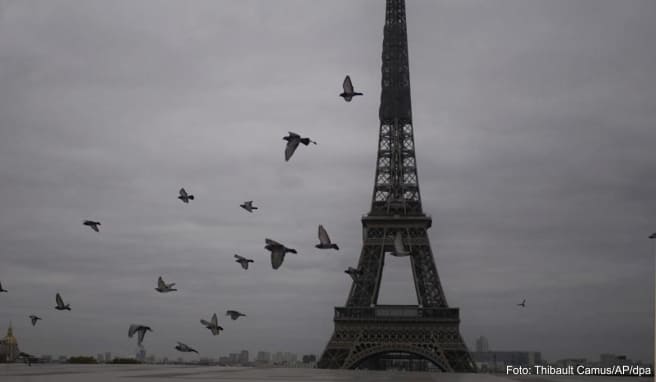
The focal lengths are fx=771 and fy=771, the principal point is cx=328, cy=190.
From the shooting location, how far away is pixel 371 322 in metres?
98.4

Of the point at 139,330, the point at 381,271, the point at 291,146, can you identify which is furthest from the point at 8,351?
the point at 291,146

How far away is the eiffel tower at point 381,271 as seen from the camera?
317 ft

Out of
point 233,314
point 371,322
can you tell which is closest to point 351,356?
point 371,322

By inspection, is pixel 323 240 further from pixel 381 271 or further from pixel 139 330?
pixel 381 271

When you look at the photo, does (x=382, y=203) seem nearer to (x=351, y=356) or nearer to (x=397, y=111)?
(x=397, y=111)

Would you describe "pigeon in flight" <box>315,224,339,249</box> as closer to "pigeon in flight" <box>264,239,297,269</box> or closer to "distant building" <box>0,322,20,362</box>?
"pigeon in flight" <box>264,239,297,269</box>

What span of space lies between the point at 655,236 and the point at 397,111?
8838cm

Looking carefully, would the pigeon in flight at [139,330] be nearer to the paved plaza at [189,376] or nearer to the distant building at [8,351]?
the paved plaza at [189,376]

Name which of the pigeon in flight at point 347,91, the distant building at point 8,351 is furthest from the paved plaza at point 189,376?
the distant building at point 8,351

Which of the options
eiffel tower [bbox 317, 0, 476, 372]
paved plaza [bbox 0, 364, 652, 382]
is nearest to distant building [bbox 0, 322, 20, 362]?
paved plaza [bbox 0, 364, 652, 382]

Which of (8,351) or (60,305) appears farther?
(8,351)

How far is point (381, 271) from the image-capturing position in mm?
105062

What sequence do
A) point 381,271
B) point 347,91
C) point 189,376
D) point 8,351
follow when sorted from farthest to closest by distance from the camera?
1. point 381,271
2. point 8,351
3. point 189,376
4. point 347,91

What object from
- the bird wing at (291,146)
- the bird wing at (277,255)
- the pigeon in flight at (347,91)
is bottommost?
the bird wing at (277,255)
